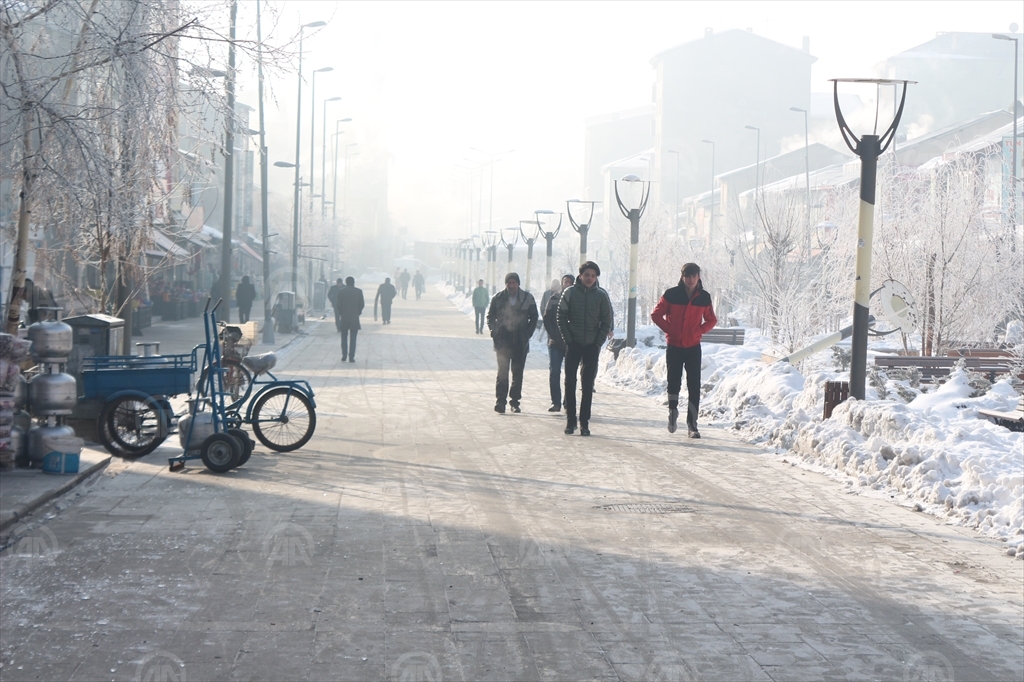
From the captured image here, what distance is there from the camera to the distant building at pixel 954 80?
111 metres

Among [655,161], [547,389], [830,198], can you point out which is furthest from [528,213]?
[547,389]

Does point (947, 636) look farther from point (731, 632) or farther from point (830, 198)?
point (830, 198)

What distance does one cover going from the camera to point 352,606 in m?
5.71

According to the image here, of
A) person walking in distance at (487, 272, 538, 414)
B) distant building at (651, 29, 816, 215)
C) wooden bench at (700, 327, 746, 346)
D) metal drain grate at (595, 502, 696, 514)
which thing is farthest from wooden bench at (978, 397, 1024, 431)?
distant building at (651, 29, 816, 215)

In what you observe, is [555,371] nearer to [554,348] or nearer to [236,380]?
[554,348]

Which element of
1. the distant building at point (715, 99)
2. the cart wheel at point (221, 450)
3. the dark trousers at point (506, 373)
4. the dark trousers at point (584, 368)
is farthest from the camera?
the distant building at point (715, 99)

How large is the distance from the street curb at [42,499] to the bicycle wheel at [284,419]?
58.8 inches

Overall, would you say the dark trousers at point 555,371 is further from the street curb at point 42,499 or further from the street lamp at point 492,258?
the street lamp at point 492,258

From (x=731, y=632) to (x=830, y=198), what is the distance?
3560 cm

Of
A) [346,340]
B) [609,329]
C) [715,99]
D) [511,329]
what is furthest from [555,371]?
[715,99]

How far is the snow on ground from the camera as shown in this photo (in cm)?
821

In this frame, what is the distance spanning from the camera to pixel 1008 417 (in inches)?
417

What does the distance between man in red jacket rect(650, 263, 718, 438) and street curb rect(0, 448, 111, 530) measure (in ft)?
18.3

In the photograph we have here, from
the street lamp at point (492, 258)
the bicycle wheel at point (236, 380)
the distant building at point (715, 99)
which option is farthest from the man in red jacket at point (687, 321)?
the distant building at point (715, 99)
